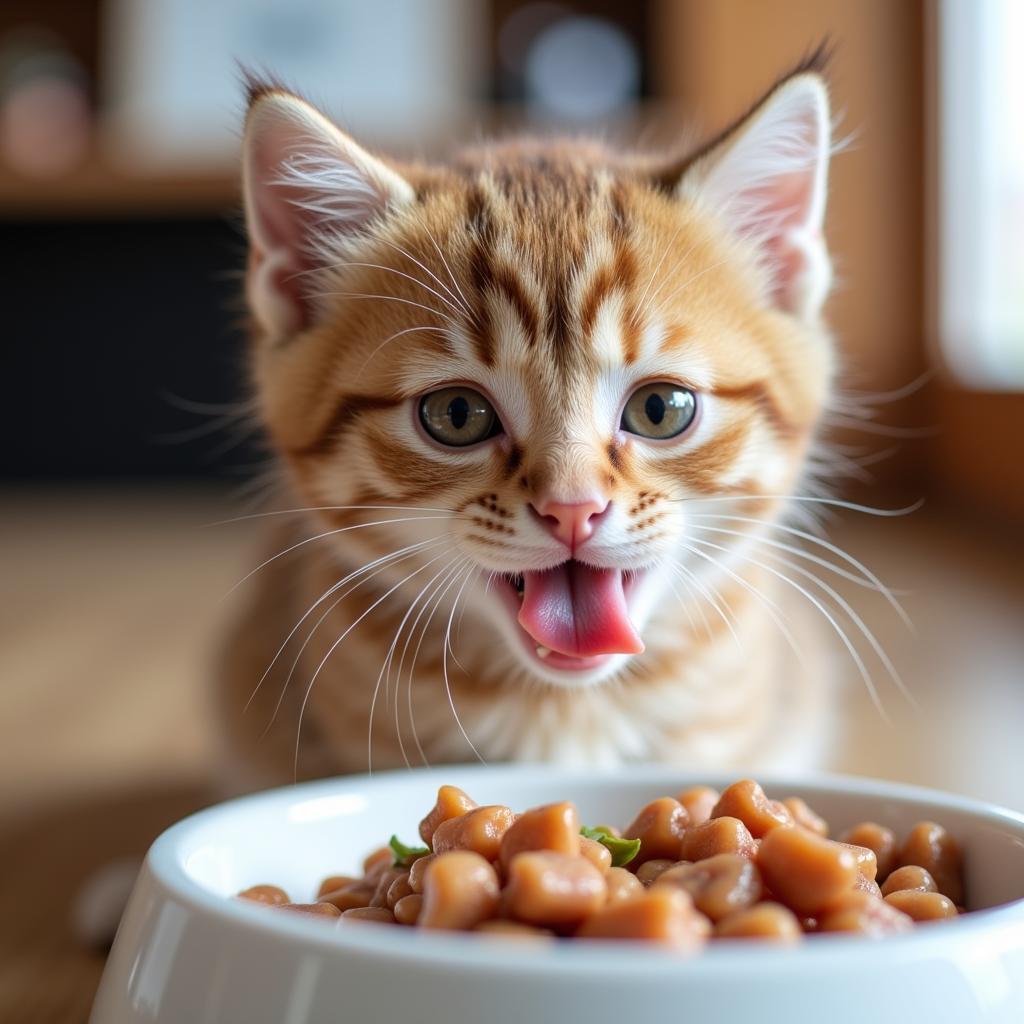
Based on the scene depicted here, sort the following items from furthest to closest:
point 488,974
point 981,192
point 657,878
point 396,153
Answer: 1. point 981,192
2. point 396,153
3. point 657,878
4. point 488,974

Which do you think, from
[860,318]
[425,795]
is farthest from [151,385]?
[425,795]

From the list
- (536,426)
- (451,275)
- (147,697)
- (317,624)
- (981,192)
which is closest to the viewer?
(536,426)

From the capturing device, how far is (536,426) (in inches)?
46.1

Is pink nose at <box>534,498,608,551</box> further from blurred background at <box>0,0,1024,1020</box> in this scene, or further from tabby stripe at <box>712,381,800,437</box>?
blurred background at <box>0,0,1024,1020</box>

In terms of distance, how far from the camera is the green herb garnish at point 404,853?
0.92 m

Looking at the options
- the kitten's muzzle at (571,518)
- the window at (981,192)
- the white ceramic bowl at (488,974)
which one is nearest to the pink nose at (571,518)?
the kitten's muzzle at (571,518)

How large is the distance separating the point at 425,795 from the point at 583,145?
1067 mm

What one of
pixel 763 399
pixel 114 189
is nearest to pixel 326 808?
pixel 763 399

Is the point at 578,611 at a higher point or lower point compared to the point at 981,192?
lower

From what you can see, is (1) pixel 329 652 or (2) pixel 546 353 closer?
(2) pixel 546 353

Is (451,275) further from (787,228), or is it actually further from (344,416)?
(787,228)

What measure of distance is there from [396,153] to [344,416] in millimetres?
1605

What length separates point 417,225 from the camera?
Answer: 1354 mm

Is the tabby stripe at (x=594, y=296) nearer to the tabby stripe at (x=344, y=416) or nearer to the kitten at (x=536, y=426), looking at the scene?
the kitten at (x=536, y=426)
